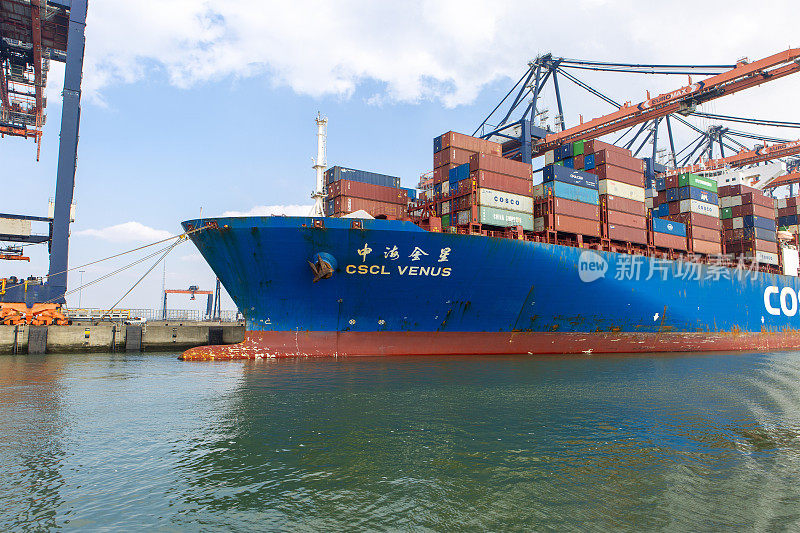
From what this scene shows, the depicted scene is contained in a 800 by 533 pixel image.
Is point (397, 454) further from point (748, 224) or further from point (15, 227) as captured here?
point (15, 227)

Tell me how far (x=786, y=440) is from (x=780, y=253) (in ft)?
121

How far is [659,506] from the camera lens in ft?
21.5

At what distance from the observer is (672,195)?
34.3 m

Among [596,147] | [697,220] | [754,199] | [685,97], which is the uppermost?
[685,97]

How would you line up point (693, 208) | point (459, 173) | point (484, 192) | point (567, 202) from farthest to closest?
point (693, 208) < point (567, 202) < point (459, 173) < point (484, 192)

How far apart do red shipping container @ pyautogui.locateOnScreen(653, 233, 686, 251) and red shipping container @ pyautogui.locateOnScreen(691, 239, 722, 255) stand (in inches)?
45.7

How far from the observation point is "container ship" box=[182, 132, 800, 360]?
20891 millimetres

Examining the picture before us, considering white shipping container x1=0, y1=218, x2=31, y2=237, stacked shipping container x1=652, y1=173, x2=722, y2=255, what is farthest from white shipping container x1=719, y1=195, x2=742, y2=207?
white shipping container x1=0, y1=218, x2=31, y2=237

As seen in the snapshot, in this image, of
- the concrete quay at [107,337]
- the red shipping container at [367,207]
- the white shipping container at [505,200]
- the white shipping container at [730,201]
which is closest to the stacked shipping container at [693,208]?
the white shipping container at [730,201]

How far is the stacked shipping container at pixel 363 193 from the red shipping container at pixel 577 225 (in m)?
9.00

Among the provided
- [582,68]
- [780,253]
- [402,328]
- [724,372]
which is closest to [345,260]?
[402,328]

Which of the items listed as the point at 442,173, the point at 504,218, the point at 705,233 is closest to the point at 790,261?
the point at 705,233

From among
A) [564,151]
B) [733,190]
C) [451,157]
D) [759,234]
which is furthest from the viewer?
[733,190]

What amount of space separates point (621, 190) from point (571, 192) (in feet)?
15.3
